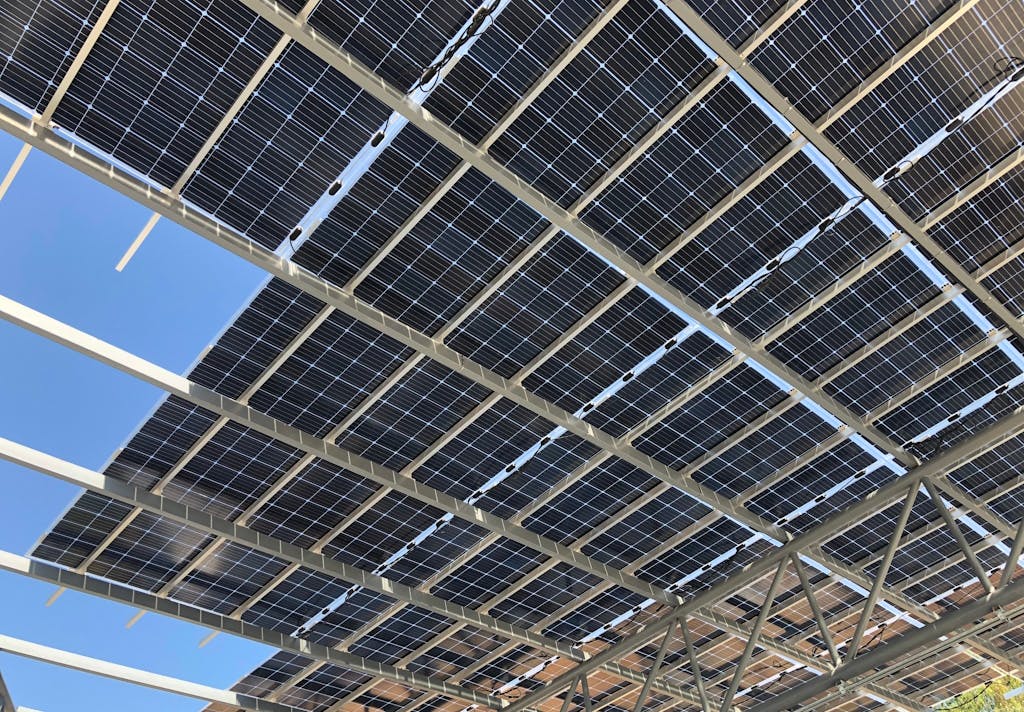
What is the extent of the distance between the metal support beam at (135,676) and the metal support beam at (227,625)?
2.18 metres

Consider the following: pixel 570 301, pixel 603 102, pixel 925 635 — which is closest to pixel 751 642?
pixel 925 635

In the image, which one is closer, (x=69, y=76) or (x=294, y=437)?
(x=69, y=76)

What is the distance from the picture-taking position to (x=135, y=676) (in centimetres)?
2658

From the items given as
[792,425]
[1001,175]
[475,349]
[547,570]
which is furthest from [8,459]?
[1001,175]

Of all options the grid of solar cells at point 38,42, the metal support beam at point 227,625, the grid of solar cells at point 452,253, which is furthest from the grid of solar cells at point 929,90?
the metal support beam at point 227,625

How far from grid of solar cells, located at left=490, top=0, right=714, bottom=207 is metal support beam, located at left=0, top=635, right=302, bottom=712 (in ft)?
54.5

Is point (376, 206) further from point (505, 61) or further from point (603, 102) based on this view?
point (603, 102)

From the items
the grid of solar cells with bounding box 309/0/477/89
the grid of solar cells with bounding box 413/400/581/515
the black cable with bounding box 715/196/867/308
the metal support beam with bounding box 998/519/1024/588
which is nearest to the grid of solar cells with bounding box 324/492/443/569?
the grid of solar cells with bounding box 413/400/581/515

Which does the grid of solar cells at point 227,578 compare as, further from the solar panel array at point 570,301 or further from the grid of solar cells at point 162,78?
the grid of solar cells at point 162,78

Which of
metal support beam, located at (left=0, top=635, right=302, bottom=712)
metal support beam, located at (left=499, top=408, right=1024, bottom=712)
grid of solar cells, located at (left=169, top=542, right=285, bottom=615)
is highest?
grid of solar cells, located at (left=169, top=542, right=285, bottom=615)

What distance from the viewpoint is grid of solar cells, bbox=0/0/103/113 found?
1541cm

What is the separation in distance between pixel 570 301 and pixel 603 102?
4586 mm

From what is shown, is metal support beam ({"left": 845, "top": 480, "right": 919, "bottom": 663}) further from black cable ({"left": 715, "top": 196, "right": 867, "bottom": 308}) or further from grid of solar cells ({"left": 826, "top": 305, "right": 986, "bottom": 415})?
black cable ({"left": 715, "top": 196, "right": 867, "bottom": 308})

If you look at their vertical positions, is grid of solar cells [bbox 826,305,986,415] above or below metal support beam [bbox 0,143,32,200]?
below
